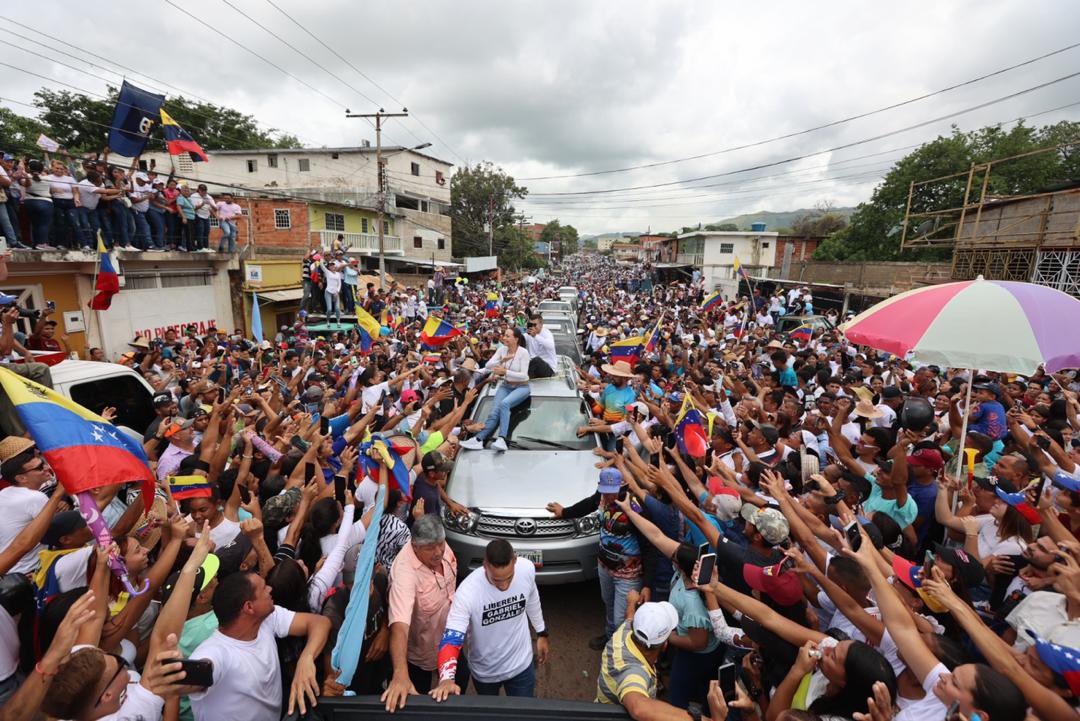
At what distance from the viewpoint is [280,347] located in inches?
485

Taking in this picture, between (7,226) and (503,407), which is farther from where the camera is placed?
(7,226)

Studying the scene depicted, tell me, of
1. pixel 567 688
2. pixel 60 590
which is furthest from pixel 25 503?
pixel 567 688

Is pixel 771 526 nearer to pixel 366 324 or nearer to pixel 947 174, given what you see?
pixel 366 324

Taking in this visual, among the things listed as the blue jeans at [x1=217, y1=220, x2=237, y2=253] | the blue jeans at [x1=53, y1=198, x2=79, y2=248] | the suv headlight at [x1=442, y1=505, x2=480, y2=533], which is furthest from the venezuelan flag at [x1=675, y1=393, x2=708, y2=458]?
the blue jeans at [x1=217, y1=220, x2=237, y2=253]

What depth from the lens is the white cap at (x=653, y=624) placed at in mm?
2240

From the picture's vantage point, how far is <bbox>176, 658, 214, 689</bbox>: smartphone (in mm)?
1867

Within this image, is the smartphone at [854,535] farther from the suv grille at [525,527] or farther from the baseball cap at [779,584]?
the suv grille at [525,527]

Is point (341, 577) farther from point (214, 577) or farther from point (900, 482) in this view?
point (900, 482)

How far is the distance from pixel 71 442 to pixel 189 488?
0.77m

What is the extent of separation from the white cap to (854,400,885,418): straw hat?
4.04 m

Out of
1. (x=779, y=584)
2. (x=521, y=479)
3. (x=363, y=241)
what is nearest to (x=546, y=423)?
(x=521, y=479)

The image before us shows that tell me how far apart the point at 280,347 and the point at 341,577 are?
1079cm

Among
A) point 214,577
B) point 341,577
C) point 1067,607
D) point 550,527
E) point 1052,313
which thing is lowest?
point 550,527

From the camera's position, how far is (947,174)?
108 ft
